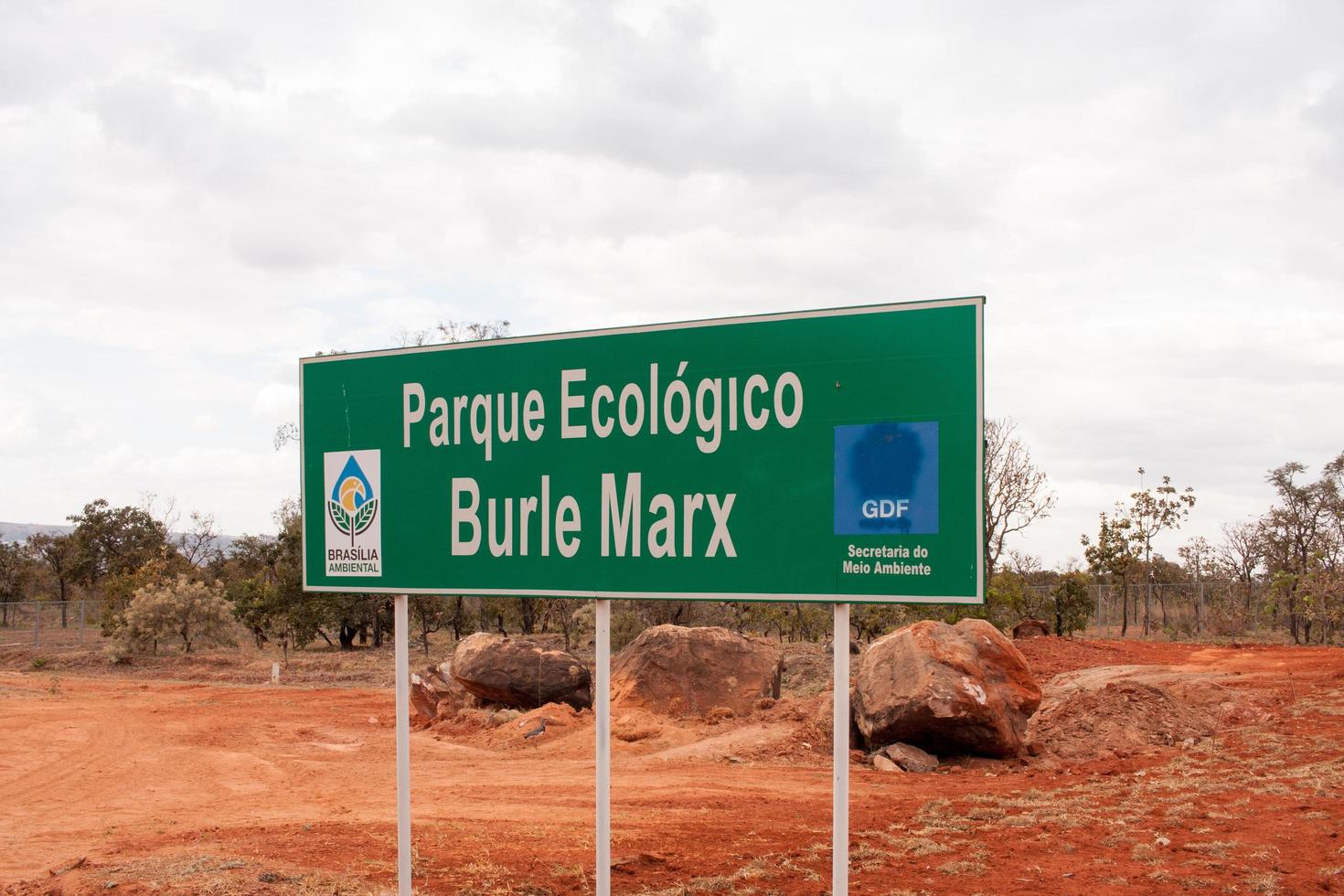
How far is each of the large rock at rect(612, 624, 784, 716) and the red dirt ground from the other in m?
0.54

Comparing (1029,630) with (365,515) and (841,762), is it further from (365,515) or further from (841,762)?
(841,762)

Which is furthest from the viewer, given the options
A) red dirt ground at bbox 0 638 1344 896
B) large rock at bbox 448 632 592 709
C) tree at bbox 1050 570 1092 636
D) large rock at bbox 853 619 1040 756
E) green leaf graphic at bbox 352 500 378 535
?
tree at bbox 1050 570 1092 636

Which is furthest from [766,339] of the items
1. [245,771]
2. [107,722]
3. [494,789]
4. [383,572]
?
[107,722]

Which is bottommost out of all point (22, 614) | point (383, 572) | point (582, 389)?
point (22, 614)

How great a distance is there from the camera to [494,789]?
1175 centimetres

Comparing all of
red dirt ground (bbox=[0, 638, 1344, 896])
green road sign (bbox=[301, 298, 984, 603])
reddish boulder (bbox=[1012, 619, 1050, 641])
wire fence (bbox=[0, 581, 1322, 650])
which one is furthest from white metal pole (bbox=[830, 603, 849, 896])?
wire fence (bbox=[0, 581, 1322, 650])

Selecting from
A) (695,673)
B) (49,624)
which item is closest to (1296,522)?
(695,673)

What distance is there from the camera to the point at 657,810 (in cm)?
1012

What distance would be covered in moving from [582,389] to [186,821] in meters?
7.26

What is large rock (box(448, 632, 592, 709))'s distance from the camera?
17.8 m

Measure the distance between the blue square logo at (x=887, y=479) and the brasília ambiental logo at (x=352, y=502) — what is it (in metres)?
2.80

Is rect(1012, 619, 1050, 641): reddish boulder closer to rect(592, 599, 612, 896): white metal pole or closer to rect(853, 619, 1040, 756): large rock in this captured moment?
rect(853, 619, 1040, 756): large rock

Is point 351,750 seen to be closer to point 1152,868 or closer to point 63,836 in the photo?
point 63,836

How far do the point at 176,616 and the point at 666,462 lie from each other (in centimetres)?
2905
